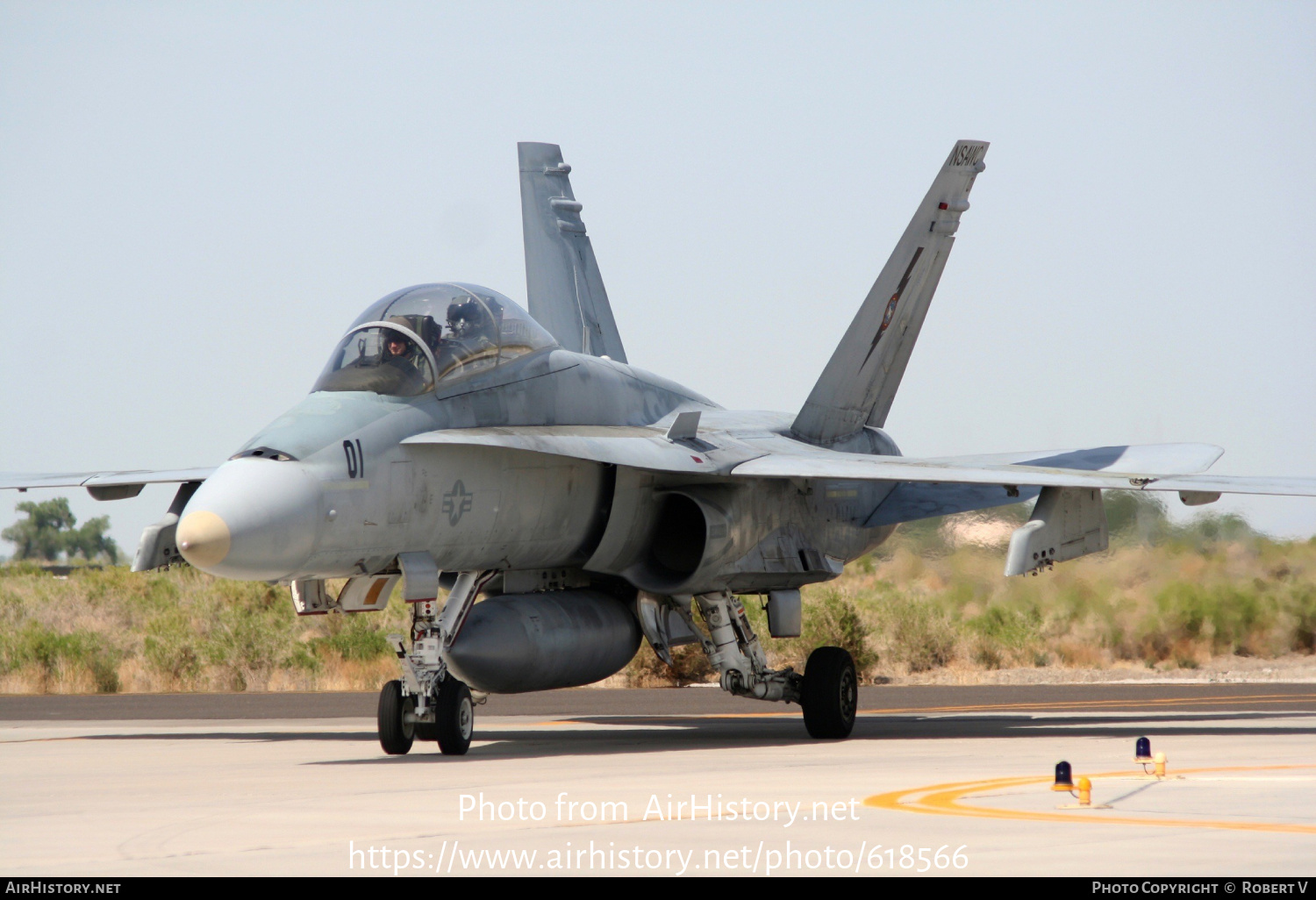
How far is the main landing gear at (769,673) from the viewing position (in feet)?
44.5

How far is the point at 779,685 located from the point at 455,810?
6.44 meters

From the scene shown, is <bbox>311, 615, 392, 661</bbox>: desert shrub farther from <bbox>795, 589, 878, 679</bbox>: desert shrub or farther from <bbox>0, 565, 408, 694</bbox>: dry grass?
<bbox>795, 589, 878, 679</bbox>: desert shrub

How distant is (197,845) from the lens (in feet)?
22.5

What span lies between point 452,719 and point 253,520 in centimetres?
254

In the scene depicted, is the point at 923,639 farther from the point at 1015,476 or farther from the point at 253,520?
the point at 253,520

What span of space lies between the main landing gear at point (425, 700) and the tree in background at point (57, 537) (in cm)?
9521

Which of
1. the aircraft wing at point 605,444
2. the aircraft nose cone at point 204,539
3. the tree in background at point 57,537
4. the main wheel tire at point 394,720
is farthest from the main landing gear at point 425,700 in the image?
the tree in background at point 57,537

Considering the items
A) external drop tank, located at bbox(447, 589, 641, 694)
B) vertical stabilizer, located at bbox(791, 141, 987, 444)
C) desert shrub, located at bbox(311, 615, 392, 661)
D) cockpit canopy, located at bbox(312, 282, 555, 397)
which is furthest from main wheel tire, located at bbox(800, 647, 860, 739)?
desert shrub, located at bbox(311, 615, 392, 661)

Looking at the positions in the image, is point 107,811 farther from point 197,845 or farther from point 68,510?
point 68,510

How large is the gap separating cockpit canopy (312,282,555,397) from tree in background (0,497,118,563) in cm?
9517

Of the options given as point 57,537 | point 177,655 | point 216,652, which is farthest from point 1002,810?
point 57,537

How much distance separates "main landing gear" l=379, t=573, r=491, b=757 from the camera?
11.5 m

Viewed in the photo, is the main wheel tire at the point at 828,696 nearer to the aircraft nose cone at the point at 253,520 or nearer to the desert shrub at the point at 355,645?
the aircraft nose cone at the point at 253,520

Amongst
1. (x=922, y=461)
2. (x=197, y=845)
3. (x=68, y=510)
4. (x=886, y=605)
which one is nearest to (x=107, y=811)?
(x=197, y=845)
